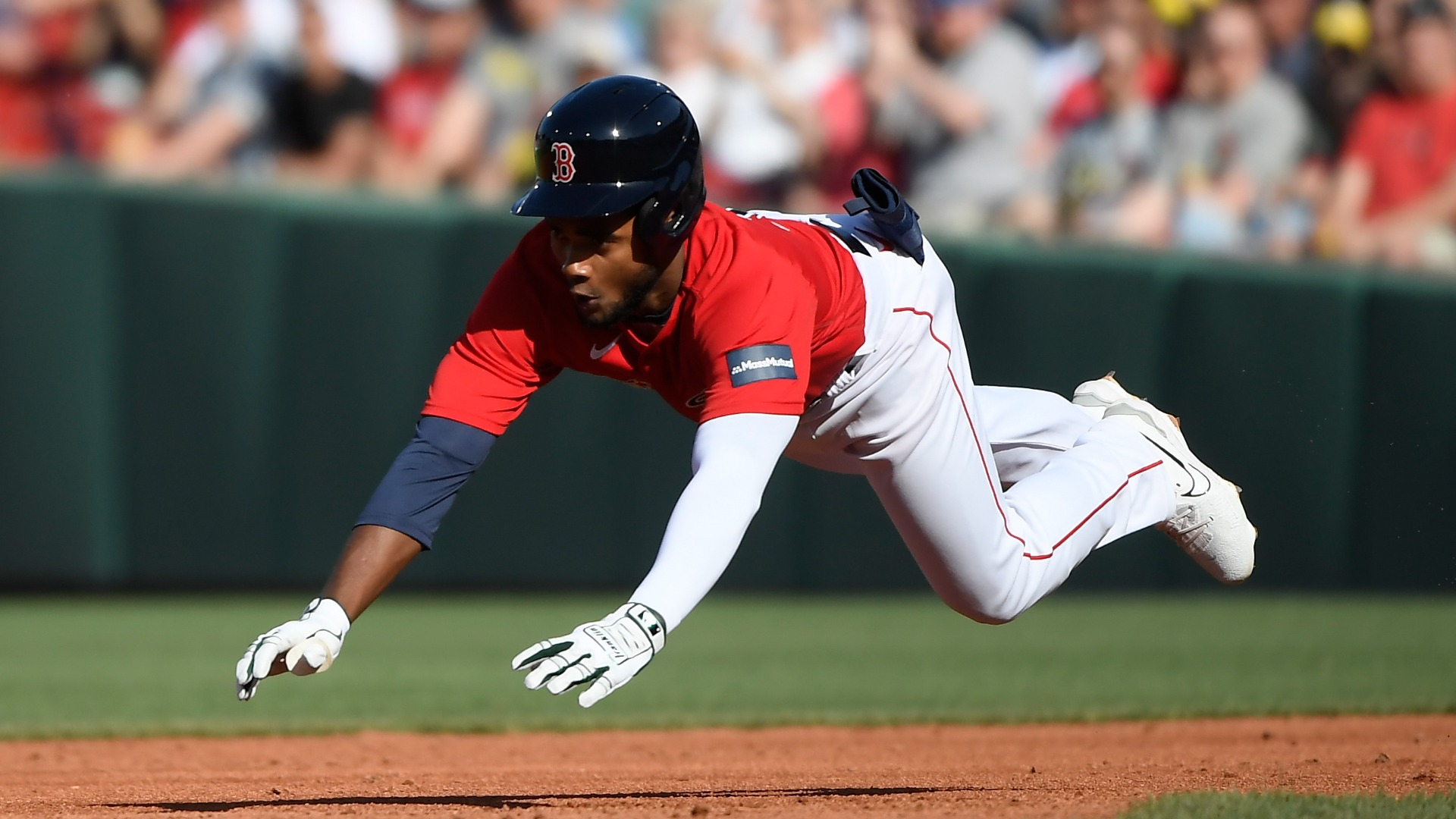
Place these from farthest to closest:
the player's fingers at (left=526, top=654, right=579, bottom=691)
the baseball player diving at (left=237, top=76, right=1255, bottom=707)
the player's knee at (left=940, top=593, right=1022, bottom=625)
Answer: the player's knee at (left=940, top=593, right=1022, bottom=625) < the baseball player diving at (left=237, top=76, right=1255, bottom=707) < the player's fingers at (left=526, top=654, right=579, bottom=691)

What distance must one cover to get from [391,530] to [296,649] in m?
0.41

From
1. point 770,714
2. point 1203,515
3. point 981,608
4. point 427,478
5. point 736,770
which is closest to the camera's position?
point 427,478

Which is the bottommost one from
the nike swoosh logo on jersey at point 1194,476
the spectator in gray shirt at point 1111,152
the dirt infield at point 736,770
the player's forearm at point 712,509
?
the dirt infield at point 736,770

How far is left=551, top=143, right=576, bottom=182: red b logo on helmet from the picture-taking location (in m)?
3.46

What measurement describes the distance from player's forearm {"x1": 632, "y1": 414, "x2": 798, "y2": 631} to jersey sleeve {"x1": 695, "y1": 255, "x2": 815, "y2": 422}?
4cm

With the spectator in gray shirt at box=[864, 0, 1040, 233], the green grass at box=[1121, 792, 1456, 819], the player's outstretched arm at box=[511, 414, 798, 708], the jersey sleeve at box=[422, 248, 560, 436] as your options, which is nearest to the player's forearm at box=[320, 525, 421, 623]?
the jersey sleeve at box=[422, 248, 560, 436]

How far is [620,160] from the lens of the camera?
3.46 m

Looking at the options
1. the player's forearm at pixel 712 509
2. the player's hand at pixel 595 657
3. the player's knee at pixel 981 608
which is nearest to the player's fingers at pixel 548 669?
the player's hand at pixel 595 657

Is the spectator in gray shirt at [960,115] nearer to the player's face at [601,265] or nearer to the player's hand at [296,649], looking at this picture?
the player's face at [601,265]

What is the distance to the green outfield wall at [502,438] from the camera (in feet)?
25.8

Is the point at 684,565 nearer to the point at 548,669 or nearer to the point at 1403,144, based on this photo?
the point at 548,669

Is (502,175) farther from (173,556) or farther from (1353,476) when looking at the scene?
(1353,476)

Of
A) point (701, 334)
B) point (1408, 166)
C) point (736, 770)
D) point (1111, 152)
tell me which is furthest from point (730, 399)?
point (1408, 166)

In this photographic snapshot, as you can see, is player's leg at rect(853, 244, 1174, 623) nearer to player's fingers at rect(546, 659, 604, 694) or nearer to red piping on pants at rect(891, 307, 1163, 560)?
red piping on pants at rect(891, 307, 1163, 560)
